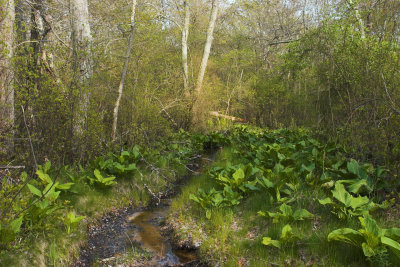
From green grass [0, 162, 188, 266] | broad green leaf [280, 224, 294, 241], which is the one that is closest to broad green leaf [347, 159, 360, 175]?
broad green leaf [280, 224, 294, 241]

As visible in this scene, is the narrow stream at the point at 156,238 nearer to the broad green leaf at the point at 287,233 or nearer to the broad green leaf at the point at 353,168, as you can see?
the broad green leaf at the point at 287,233

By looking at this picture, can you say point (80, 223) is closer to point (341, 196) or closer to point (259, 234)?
point (259, 234)

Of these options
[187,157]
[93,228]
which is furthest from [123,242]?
[187,157]

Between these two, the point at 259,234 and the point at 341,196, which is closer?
the point at 341,196

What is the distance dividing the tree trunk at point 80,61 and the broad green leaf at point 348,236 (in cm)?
441

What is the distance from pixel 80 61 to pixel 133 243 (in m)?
3.30

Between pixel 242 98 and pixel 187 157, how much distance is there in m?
7.61

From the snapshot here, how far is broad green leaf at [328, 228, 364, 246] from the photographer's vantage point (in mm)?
2734

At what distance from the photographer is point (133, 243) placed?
425cm

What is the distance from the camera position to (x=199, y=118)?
1253 cm

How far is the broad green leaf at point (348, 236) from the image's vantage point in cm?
273

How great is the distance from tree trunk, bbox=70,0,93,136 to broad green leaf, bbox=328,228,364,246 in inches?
174

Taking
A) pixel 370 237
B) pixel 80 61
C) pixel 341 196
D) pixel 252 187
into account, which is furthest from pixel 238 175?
pixel 80 61

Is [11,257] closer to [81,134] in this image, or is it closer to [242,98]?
[81,134]
